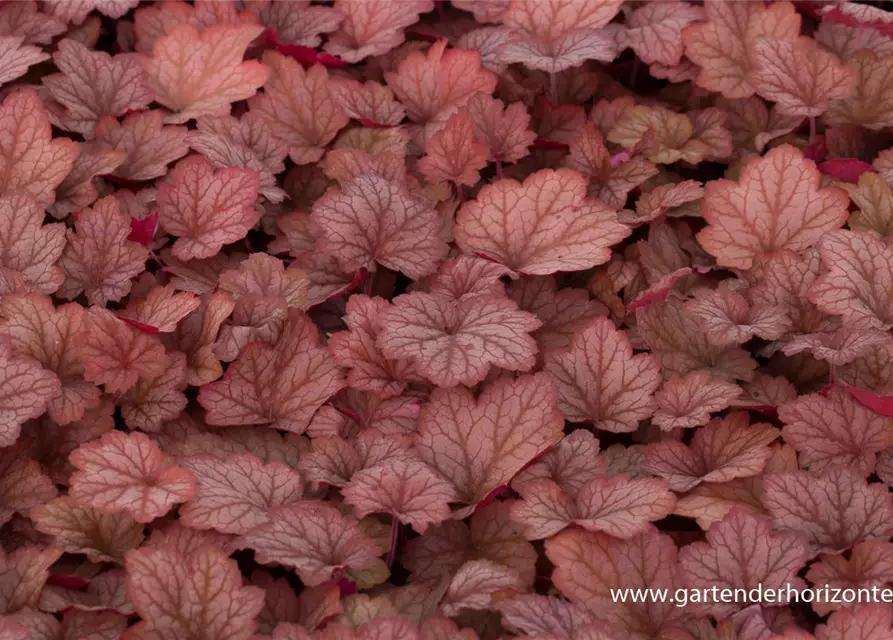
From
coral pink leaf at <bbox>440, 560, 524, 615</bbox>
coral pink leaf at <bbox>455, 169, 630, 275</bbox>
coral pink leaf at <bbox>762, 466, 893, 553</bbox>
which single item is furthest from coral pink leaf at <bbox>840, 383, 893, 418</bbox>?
coral pink leaf at <bbox>440, 560, 524, 615</bbox>

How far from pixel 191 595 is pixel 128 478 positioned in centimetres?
25

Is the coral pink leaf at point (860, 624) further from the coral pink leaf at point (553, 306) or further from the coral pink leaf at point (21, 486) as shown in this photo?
the coral pink leaf at point (21, 486)

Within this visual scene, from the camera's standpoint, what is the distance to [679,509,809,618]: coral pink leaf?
1547 mm

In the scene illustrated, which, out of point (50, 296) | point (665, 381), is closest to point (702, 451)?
point (665, 381)

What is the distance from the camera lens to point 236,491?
1.69m

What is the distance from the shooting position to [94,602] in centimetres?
163

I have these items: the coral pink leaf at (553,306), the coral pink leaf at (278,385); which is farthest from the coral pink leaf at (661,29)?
the coral pink leaf at (278,385)

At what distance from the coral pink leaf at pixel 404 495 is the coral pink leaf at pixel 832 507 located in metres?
0.51

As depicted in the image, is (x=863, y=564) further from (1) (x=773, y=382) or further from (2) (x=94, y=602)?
(2) (x=94, y=602)

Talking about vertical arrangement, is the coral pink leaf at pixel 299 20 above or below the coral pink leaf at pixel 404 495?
above

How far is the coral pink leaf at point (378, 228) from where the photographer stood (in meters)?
1.97

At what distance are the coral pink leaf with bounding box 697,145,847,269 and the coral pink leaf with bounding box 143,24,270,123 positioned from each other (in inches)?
39.3

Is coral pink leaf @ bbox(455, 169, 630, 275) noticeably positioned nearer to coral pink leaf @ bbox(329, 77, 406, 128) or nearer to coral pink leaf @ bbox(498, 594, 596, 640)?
coral pink leaf @ bbox(329, 77, 406, 128)

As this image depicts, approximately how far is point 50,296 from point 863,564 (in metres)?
1.50
